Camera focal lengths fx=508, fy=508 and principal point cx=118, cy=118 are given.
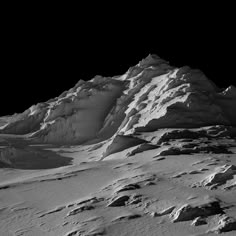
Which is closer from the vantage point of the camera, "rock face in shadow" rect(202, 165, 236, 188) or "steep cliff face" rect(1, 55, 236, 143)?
"rock face in shadow" rect(202, 165, 236, 188)

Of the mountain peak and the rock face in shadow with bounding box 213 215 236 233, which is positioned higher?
the mountain peak

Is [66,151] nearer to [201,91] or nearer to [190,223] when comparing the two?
[201,91]

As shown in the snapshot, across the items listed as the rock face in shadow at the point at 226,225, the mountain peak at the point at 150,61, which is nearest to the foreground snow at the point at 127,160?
the rock face in shadow at the point at 226,225

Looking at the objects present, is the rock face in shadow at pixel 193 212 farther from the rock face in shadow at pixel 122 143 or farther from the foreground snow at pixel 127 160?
the rock face in shadow at pixel 122 143

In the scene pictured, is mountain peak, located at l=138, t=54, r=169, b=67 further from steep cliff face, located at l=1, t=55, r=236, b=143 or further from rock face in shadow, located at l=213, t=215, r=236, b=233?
rock face in shadow, located at l=213, t=215, r=236, b=233

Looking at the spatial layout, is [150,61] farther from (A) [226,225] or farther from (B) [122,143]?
(A) [226,225]

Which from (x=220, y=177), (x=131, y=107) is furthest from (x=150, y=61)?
(x=220, y=177)

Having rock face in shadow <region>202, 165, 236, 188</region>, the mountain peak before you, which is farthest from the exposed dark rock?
the mountain peak

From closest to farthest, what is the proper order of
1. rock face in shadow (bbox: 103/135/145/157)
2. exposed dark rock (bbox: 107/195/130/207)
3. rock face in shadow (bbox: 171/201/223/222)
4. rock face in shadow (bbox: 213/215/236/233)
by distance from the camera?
rock face in shadow (bbox: 213/215/236/233), rock face in shadow (bbox: 171/201/223/222), exposed dark rock (bbox: 107/195/130/207), rock face in shadow (bbox: 103/135/145/157)
